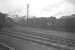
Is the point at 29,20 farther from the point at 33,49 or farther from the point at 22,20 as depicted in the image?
the point at 33,49

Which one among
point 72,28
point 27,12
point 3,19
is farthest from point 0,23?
point 27,12

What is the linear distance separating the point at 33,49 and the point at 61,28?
590 inches

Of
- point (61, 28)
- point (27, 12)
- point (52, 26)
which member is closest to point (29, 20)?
point (27, 12)

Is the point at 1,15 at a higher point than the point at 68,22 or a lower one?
higher

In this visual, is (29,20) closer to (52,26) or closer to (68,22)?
(52,26)

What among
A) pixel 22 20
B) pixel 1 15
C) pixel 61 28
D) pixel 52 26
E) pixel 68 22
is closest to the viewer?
pixel 1 15

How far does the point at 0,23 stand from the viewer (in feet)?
57.6

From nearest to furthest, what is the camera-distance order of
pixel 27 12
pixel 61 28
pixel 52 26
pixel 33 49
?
pixel 33 49, pixel 61 28, pixel 52 26, pixel 27 12

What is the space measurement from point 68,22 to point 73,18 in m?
1.24

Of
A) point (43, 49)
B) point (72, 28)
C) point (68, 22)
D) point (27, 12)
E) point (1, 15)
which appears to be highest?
point (27, 12)

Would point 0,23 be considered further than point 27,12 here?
No

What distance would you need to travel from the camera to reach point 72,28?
58.3 feet

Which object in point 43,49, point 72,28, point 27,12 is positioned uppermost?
point 27,12

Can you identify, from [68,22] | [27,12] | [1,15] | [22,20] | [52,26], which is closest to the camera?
[1,15]
